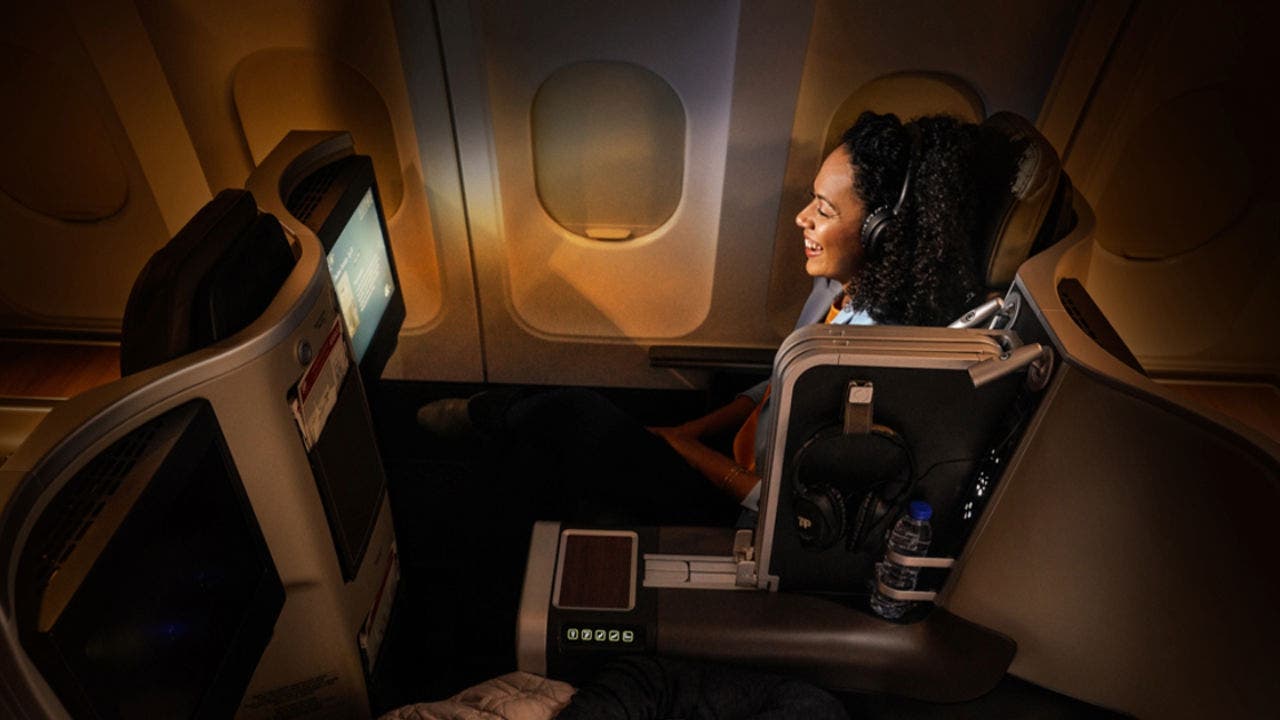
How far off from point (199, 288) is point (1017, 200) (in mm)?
1731

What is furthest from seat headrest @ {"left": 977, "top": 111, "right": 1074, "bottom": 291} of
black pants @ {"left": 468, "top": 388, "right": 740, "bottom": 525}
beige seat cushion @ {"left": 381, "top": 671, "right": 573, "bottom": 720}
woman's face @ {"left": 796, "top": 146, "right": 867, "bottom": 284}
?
beige seat cushion @ {"left": 381, "top": 671, "right": 573, "bottom": 720}

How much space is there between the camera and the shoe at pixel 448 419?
2.70 metres

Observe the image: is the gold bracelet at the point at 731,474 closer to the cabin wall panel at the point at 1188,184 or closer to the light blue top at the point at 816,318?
the light blue top at the point at 816,318

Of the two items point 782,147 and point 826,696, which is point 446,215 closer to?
point 782,147

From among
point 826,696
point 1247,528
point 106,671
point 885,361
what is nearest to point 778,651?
point 826,696

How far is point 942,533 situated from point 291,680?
1415 millimetres

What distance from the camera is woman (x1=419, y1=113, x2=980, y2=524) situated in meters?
1.88

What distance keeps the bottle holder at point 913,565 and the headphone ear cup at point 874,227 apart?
812mm

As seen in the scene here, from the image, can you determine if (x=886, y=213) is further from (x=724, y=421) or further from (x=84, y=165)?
(x=84, y=165)

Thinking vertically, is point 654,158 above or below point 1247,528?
above

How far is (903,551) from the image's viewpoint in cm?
157

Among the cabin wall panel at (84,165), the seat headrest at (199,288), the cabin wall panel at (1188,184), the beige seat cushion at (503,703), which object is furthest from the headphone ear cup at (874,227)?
the cabin wall panel at (84,165)

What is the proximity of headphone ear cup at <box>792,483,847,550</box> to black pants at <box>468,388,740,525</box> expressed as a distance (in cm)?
62

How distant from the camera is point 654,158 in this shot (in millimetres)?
2809
